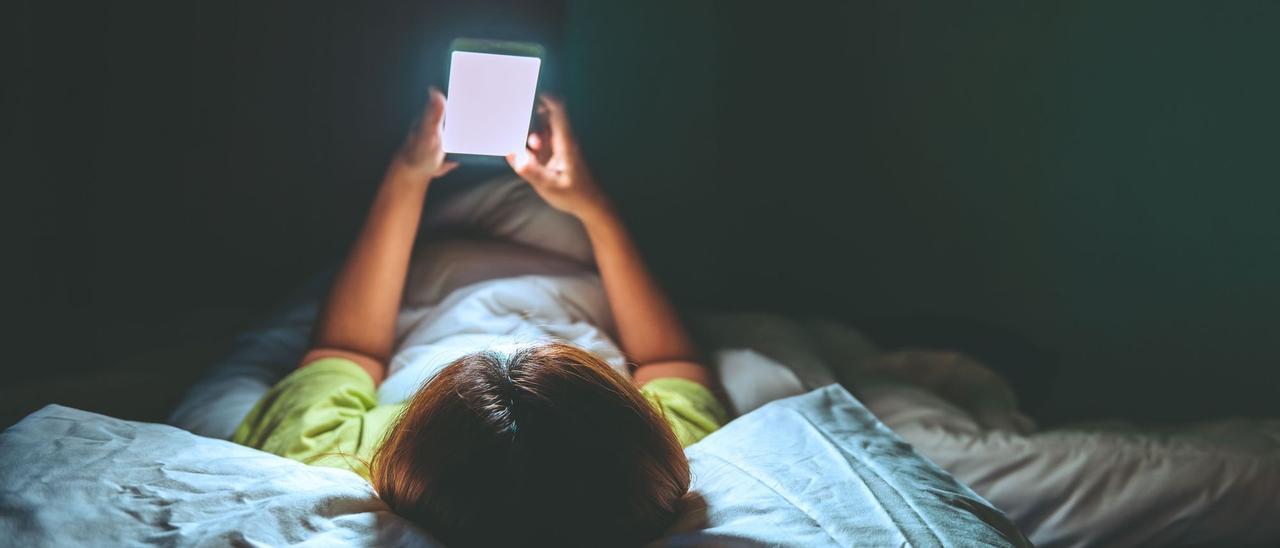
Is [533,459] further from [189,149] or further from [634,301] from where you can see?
[189,149]

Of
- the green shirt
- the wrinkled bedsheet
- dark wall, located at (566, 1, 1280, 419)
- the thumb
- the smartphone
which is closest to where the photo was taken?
the wrinkled bedsheet

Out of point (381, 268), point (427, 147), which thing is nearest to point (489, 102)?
point (427, 147)

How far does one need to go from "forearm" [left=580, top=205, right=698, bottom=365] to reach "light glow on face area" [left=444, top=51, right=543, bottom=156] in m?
0.16

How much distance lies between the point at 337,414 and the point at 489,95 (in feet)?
1.28

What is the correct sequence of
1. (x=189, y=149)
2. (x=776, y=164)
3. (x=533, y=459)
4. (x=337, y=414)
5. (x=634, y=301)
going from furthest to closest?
(x=776, y=164), (x=189, y=149), (x=634, y=301), (x=337, y=414), (x=533, y=459)

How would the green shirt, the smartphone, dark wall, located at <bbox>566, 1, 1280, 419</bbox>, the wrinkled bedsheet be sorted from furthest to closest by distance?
dark wall, located at <bbox>566, 1, 1280, 419</bbox> → the smartphone → the green shirt → the wrinkled bedsheet

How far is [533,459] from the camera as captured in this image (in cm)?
55

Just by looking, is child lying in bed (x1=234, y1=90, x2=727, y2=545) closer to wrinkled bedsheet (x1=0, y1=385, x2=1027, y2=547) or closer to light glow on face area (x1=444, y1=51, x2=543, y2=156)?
wrinkled bedsheet (x1=0, y1=385, x2=1027, y2=547)

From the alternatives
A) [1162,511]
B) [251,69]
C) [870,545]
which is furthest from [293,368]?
[1162,511]

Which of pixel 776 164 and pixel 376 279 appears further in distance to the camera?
pixel 776 164

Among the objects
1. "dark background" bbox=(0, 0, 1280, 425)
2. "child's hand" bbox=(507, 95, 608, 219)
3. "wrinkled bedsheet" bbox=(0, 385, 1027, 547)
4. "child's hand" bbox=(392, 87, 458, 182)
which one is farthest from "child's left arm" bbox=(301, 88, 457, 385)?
"wrinkled bedsheet" bbox=(0, 385, 1027, 547)

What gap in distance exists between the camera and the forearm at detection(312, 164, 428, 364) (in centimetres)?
103

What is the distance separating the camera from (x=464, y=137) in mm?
1017

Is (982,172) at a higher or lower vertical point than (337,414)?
higher
